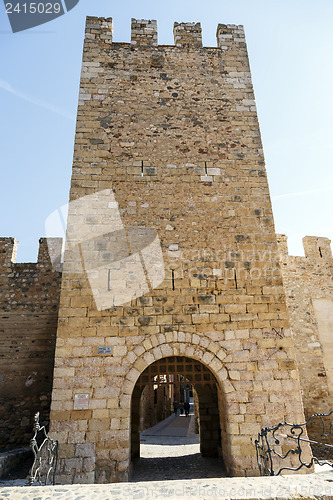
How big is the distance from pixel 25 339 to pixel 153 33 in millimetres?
7667

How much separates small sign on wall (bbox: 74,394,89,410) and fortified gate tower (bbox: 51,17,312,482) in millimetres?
20

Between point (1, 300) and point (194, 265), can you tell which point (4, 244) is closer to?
point (1, 300)

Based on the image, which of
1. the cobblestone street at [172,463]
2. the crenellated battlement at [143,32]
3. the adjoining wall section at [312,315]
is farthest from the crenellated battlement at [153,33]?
the cobblestone street at [172,463]

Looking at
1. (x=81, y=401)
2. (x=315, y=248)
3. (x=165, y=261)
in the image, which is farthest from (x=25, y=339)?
(x=315, y=248)

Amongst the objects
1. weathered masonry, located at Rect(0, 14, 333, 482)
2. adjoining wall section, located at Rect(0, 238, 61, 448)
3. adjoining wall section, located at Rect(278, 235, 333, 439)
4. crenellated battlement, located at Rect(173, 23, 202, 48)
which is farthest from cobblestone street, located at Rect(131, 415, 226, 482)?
crenellated battlement, located at Rect(173, 23, 202, 48)

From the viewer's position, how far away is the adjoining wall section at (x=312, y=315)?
8.38 meters

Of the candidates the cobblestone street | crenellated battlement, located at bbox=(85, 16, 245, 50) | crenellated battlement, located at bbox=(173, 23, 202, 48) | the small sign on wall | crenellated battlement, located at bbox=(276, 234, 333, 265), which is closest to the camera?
the small sign on wall

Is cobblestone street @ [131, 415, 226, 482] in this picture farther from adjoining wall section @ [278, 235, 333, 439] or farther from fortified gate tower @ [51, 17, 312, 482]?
adjoining wall section @ [278, 235, 333, 439]

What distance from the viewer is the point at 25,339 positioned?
8.21 metres

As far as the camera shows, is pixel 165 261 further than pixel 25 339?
No

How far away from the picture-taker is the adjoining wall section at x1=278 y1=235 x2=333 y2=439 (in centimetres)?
838

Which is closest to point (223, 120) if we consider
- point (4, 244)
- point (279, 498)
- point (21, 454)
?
point (279, 498)

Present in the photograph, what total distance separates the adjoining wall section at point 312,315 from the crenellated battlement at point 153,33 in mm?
5346

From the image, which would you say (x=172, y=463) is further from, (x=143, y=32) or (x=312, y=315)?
(x=143, y=32)
